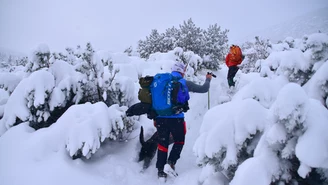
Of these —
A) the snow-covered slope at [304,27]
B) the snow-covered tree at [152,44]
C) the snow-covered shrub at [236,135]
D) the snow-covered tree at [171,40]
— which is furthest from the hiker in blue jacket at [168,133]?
the snow-covered slope at [304,27]

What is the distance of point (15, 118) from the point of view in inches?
174

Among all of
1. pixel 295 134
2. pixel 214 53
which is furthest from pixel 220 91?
pixel 295 134

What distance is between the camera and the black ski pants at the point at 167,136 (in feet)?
12.9

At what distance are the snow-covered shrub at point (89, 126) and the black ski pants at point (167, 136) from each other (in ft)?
2.89

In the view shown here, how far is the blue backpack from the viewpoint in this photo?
150 inches

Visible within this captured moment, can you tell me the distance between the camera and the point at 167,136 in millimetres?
3998

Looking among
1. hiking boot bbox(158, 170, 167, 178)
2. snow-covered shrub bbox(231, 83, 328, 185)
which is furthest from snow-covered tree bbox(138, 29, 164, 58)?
snow-covered shrub bbox(231, 83, 328, 185)

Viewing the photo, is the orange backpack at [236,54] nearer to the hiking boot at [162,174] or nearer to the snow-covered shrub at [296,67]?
the snow-covered shrub at [296,67]

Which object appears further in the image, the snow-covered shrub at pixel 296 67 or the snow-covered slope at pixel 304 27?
the snow-covered slope at pixel 304 27

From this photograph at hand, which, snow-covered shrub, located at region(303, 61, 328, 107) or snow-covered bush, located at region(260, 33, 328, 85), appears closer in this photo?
snow-covered shrub, located at region(303, 61, 328, 107)

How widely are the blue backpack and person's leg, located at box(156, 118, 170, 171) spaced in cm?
21

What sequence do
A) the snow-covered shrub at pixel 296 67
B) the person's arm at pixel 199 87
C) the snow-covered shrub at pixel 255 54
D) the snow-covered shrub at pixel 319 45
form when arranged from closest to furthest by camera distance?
the snow-covered shrub at pixel 319 45 → the snow-covered shrub at pixel 296 67 → the person's arm at pixel 199 87 → the snow-covered shrub at pixel 255 54

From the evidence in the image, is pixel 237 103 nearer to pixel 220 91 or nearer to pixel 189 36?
pixel 220 91

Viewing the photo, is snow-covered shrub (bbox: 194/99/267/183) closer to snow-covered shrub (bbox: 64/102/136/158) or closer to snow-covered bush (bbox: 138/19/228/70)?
snow-covered shrub (bbox: 64/102/136/158)
